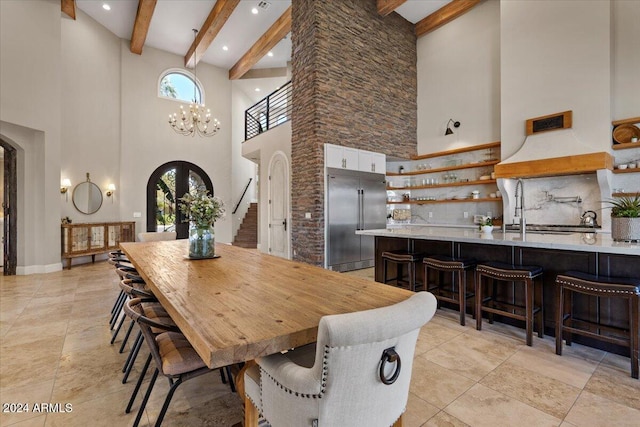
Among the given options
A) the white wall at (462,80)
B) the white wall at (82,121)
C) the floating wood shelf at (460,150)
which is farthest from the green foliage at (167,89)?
the floating wood shelf at (460,150)

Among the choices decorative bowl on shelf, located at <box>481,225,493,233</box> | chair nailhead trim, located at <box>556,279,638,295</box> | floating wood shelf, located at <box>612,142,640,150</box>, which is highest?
floating wood shelf, located at <box>612,142,640,150</box>

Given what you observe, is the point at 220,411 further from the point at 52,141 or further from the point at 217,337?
the point at 52,141

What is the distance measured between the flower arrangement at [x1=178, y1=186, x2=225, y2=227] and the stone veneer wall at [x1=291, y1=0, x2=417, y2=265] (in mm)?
2976

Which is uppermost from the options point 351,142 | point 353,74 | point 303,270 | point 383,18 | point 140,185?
point 383,18

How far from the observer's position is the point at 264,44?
7816 millimetres

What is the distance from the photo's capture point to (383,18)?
6387 mm

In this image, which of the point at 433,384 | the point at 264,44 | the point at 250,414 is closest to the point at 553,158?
the point at 433,384

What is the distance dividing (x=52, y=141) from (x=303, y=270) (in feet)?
20.9

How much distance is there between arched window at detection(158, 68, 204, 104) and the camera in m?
8.41

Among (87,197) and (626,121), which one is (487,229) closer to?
(626,121)

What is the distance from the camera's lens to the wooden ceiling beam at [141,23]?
243 inches

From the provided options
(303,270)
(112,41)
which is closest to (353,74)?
(303,270)

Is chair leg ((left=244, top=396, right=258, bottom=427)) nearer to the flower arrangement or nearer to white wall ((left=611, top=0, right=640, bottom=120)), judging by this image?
the flower arrangement

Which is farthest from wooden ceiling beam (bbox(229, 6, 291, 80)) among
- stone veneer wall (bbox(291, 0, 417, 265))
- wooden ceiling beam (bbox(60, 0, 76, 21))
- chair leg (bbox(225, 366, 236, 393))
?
chair leg (bbox(225, 366, 236, 393))
